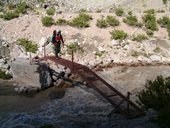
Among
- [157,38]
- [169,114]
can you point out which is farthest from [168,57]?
[169,114]

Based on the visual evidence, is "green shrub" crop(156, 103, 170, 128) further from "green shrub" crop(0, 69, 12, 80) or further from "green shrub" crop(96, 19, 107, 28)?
"green shrub" crop(96, 19, 107, 28)

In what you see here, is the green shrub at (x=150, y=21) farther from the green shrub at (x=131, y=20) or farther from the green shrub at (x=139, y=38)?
the green shrub at (x=139, y=38)

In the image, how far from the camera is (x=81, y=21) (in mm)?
32812

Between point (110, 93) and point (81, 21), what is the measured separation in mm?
12297

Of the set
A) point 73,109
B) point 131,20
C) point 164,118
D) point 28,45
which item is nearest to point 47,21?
point 28,45

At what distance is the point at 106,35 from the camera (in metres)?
32.2

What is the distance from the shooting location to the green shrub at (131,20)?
33344mm

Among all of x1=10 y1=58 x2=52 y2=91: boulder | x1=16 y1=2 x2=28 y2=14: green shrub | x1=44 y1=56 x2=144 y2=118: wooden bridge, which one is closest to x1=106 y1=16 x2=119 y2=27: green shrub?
x1=10 y1=58 x2=52 y2=91: boulder

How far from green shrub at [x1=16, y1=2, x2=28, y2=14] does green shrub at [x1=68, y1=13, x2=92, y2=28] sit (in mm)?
7178

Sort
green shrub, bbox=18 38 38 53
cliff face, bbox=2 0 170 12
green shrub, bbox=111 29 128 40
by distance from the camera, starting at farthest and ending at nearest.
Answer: cliff face, bbox=2 0 170 12 → green shrub, bbox=111 29 128 40 → green shrub, bbox=18 38 38 53

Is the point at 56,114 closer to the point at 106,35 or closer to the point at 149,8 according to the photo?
the point at 106,35

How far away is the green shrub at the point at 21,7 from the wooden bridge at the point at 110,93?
13700 millimetres

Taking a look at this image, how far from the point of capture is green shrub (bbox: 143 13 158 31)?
3306cm

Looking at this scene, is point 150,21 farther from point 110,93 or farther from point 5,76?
point 5,76
